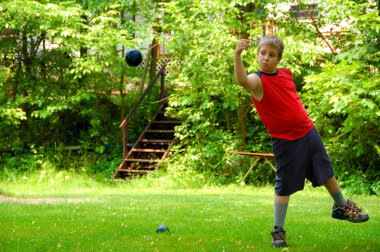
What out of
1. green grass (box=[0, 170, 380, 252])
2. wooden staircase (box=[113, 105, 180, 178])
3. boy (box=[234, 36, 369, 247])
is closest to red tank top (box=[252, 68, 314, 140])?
boy (box=[234, 36, 369, 247])

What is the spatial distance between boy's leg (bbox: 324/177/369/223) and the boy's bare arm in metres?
0.99

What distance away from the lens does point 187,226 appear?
20.8ft

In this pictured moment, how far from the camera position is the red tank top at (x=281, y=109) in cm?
519

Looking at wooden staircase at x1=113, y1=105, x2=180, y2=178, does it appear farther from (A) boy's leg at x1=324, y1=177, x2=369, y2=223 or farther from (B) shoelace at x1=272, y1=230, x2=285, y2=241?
(B) shoelace at x1=272, y1=230, x2=285, y2=241

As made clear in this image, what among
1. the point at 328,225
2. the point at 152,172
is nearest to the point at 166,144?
the point at 152,172

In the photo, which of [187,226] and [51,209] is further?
[51,209]

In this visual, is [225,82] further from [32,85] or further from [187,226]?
[187,226]

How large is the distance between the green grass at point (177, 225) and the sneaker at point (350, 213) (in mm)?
194

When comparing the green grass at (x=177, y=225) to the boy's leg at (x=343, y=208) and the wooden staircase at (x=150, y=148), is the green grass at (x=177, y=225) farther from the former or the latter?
the wooden staircase at (x=150, y=148)

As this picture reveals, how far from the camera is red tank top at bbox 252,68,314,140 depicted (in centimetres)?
519

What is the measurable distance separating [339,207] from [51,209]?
3667 mm

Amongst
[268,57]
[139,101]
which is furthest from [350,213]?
[139,101]

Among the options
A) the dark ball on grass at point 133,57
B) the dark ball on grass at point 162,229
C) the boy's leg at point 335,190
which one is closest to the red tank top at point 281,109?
the boy's leg at point 335,190

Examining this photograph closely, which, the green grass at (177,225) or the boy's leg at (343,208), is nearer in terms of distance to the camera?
the green grass at (177,225)
